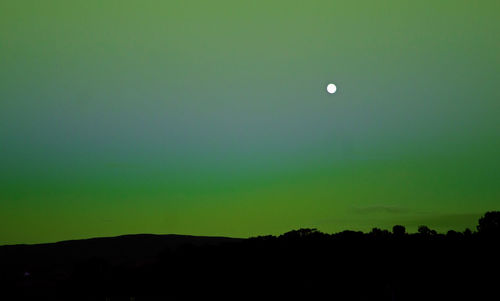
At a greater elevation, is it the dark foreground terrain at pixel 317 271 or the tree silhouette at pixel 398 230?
the tree silhouette at pixel 398 230

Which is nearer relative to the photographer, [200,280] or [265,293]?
[265,293]

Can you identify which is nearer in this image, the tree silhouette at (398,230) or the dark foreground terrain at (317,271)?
the dark foreground terrain at (317,271)

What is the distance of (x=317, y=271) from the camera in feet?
224

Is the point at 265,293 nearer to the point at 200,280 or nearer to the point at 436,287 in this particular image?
the point at 200,280

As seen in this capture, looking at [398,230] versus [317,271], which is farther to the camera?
[398,230]

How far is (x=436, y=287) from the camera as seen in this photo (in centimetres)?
5903

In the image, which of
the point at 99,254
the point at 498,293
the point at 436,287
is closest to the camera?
the point at 498,293

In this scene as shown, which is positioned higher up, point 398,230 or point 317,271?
point 398,230

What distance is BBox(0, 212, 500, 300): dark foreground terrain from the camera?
60.2 m

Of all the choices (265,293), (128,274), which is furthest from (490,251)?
(128,274)

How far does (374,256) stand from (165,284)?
23.5 metres

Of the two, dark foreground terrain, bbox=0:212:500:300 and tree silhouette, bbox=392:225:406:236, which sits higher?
tree silhouette, bbox=392:225:406:236

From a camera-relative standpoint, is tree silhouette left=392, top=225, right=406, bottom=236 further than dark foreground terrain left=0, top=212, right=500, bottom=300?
Yes

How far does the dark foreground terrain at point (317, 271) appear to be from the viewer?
60.2 metres
